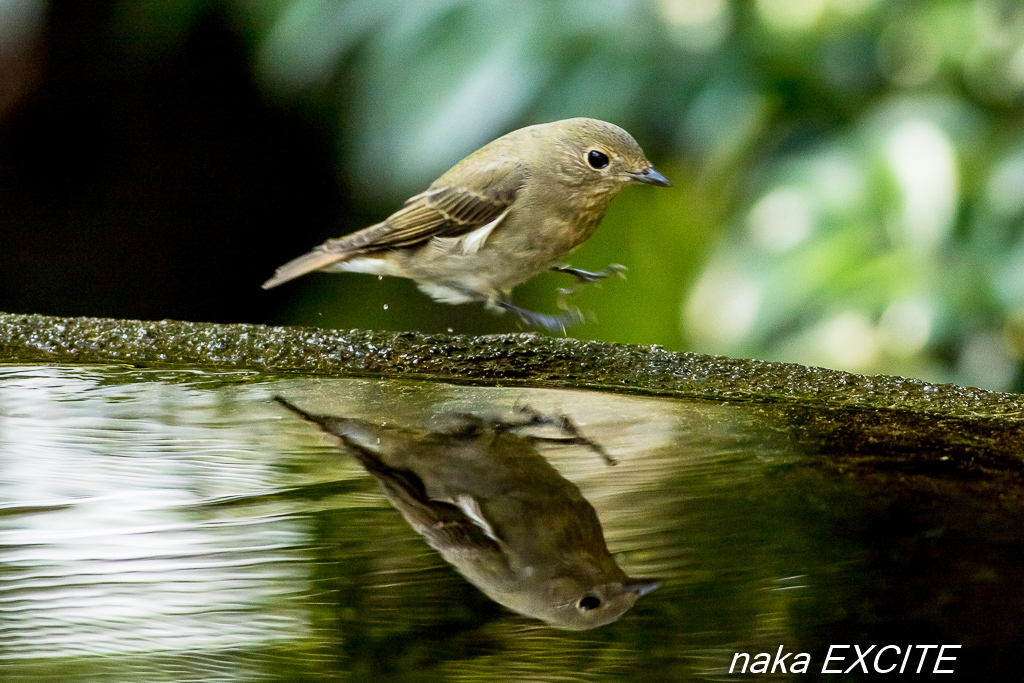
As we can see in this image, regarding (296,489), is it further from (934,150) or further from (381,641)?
(934,150)

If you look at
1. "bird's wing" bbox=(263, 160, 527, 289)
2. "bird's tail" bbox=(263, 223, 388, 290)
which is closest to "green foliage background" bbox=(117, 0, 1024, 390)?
"bird's wing" bbox=(263, 160, 527, 289)

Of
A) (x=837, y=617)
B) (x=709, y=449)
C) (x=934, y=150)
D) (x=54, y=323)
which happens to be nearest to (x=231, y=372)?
(x=54, y=323)

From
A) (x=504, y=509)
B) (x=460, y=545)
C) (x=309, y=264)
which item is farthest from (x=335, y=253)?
(x=460, y=545)

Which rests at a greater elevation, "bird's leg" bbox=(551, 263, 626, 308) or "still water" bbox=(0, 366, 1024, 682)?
"bird's leg" bbox=(551, 263, 626, 308)

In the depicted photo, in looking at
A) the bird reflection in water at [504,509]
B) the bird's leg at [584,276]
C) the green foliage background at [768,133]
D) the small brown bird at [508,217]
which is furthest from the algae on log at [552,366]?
the green foliage background at [768,133]

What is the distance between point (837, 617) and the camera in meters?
1.36

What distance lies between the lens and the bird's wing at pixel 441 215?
3.38 metres

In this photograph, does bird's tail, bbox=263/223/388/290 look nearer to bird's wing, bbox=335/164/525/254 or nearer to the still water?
bird's wing, bbox=335/164/525/254

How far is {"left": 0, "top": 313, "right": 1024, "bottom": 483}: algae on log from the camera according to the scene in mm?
2238

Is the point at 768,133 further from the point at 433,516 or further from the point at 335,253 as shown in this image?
the point at 433,516

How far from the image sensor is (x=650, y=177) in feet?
10.8

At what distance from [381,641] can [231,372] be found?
139 cm

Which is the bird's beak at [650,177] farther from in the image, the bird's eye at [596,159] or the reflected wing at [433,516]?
the reflected wing at [433,516]

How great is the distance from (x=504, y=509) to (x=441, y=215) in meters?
1.82
